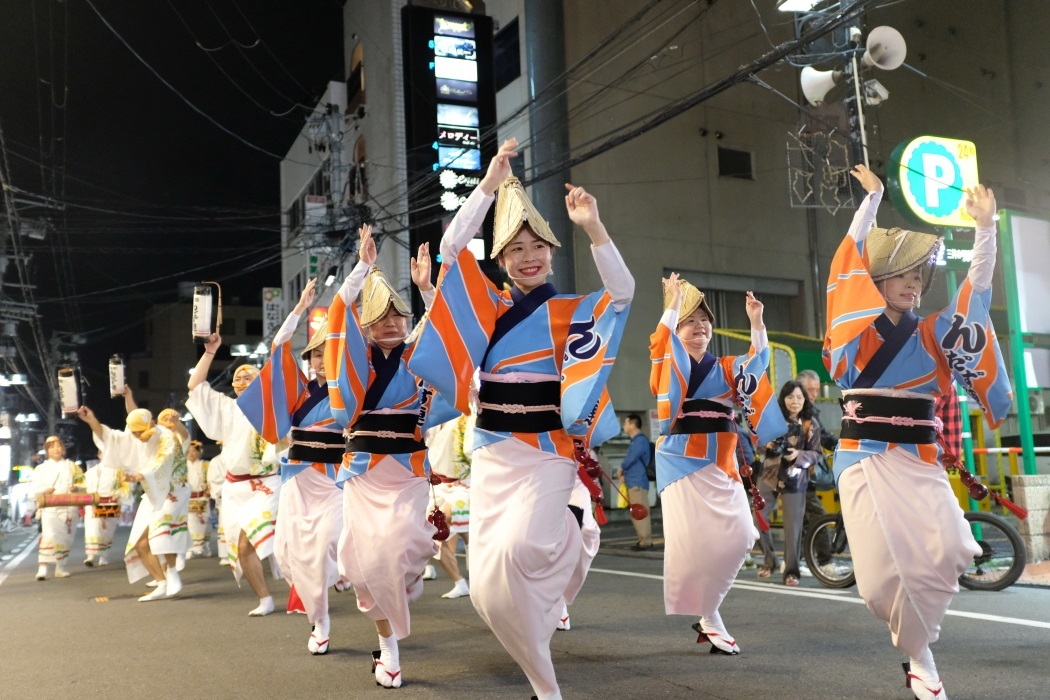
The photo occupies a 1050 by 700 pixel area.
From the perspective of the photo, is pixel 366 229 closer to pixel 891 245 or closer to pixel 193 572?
pixel 891 245

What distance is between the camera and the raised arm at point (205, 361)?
716 cm

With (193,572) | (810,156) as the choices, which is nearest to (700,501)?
(193,572)

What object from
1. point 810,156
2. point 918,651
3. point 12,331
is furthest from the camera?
point 12,331

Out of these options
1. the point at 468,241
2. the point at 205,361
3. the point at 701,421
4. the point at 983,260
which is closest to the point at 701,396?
the point at 701,421

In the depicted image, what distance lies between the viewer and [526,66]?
Answer: 22.7 metres

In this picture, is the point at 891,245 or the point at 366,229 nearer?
the point at 891,245

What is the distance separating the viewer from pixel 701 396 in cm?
604

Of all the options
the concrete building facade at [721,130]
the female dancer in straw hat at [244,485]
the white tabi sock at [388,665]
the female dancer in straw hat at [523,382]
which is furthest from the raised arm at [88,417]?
the concrete building facade at [721,130]

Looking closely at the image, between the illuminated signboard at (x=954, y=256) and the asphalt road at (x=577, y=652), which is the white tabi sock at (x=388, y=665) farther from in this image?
the illuminated signboard at (x=954, y=256)

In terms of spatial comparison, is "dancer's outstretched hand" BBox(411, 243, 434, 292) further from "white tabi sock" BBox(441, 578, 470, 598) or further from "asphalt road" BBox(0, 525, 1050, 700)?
"white tabi sock" BBox(441, 578, 470, 598)

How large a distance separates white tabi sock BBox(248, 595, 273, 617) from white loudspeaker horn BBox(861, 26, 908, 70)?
9813 millimetres

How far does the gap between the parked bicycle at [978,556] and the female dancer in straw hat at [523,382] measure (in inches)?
165

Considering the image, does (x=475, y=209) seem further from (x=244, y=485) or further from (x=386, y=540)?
(x=244, y=485)

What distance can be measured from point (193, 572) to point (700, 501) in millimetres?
9452
